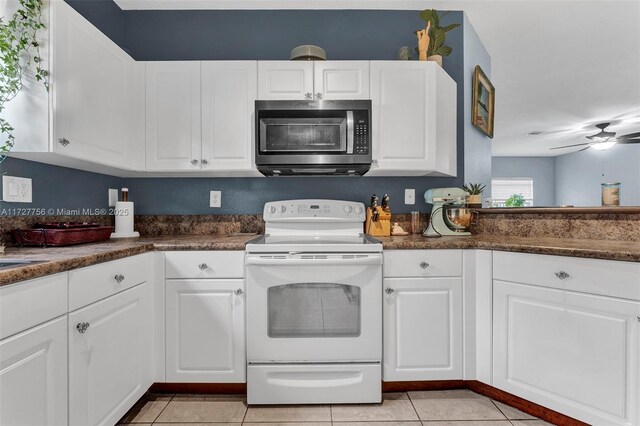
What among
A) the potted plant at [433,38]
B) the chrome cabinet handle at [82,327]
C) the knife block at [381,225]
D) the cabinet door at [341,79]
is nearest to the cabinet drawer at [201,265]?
the chrome cabinet handle at [82,327]

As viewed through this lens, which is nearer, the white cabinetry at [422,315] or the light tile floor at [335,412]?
the light tile floor at [335,412]

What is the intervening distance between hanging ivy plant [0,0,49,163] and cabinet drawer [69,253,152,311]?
2.10 ft

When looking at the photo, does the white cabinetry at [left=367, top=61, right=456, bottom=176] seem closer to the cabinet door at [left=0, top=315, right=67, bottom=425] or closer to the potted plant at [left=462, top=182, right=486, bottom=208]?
the potted plant at [left=462, top=182, right=486, bottom=208]

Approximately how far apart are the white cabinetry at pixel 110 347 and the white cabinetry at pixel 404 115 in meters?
1.55

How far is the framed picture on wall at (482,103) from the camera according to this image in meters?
2.58

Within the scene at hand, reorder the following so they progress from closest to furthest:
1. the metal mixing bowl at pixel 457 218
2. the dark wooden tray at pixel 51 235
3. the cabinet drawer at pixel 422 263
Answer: the dark wooden tray at pixel 51 235 → the cabinet drawer at pixel 422 263 → the metal mixing bowl at pixel 457 218

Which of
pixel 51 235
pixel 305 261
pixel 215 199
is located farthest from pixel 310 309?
pixel 51 235

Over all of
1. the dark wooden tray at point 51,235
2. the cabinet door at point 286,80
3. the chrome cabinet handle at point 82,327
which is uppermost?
the cabinet door at point 286,80

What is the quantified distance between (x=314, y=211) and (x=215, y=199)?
2.50 ft

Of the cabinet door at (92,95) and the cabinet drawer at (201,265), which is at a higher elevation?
the cabinet door at (92,95)

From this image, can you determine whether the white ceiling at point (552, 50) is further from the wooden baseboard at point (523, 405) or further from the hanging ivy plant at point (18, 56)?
the wooden baseboard at point (523, 405)

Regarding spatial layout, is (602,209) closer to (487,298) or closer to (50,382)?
(487,298)

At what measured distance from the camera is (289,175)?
2367 millimetres

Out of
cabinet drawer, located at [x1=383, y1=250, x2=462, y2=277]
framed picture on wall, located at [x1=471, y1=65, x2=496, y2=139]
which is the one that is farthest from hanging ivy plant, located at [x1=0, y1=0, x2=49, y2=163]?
framed picture on wall, located at [x1=471, y1=65, x2=496, y2=139]
